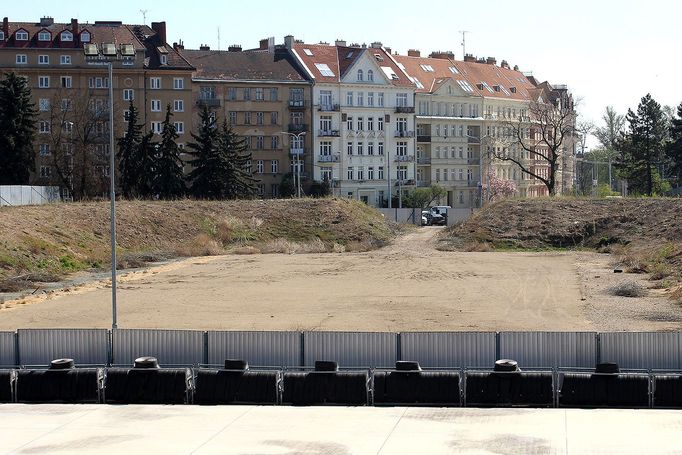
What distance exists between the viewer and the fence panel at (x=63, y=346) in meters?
32.3

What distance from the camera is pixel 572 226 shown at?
296 ft

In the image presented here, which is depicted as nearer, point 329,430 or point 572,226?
point 329,430

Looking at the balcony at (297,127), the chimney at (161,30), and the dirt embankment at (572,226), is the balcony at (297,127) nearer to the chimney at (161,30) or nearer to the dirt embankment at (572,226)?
the chimney at (161,30)

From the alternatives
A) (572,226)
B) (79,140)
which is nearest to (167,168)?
(79,140)

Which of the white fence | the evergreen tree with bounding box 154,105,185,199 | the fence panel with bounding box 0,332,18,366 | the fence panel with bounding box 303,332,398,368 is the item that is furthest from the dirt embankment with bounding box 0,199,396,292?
the fence panel with bounding box 303,332,398,368

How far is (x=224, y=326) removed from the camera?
4425 cm

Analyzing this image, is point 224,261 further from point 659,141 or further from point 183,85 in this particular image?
point 659,141

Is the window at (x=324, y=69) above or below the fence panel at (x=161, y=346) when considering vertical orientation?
above

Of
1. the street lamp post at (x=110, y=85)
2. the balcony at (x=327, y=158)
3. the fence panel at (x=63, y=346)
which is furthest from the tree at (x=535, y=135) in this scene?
the fence panel at (x=63, y=346)

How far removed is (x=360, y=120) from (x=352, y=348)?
96.1m

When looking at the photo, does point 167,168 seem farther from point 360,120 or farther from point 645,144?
point 645,144

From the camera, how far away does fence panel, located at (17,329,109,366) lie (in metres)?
32.3

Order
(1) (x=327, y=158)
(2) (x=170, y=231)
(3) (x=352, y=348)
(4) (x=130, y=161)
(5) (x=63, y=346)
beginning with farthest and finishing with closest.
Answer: (1) (x=327, y=158) < (4) (x=130, y=161) < (2) (x=170, y=231) < (5) (x=63, y=346) < (3) (x=352, y=348)

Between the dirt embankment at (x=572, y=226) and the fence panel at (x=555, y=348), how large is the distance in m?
49.2
